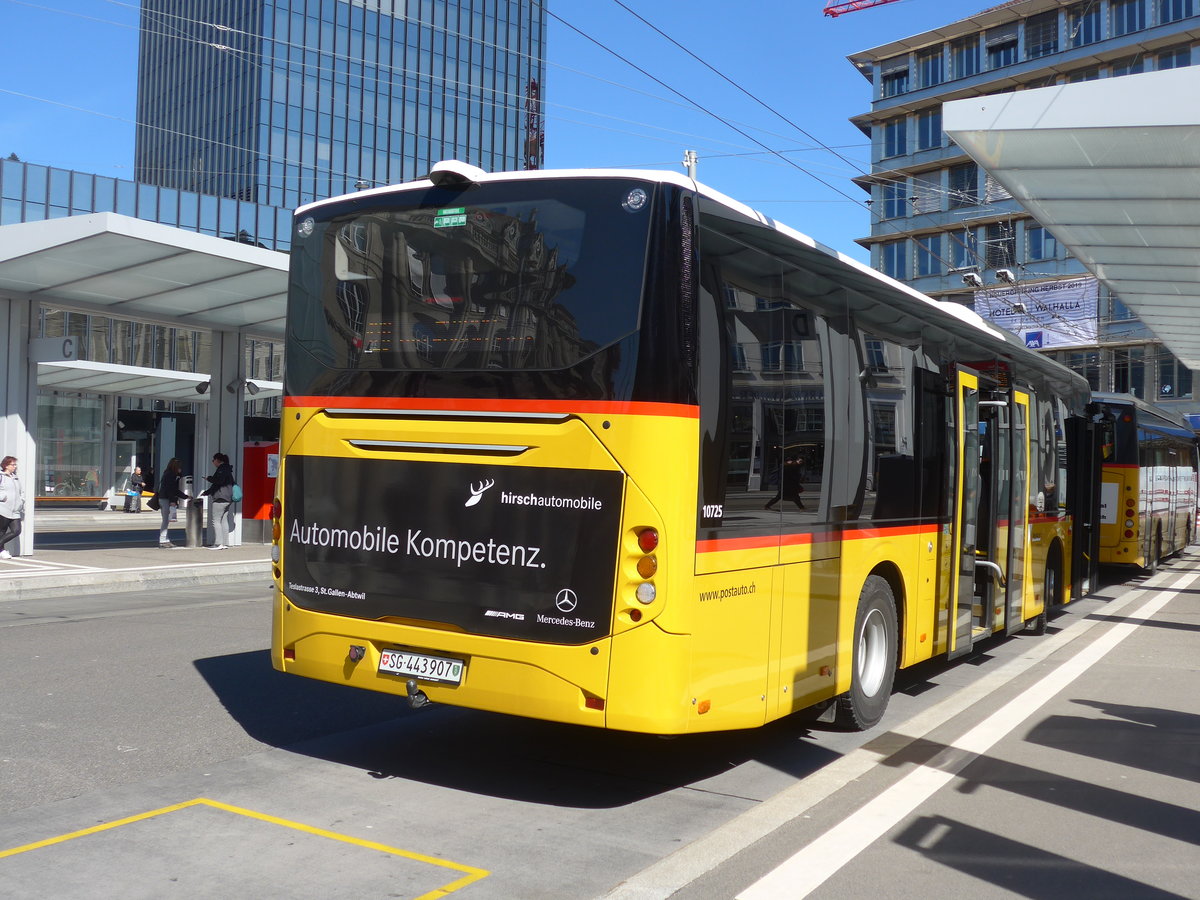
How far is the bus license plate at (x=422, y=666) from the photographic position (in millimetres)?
5750

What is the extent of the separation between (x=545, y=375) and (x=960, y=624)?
17.2ft

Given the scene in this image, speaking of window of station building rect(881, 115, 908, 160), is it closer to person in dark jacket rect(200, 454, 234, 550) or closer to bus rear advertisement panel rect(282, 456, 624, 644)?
person in dark jacket rect(200, 454, 234, 550)

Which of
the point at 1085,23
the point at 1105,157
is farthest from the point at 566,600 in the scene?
the point at 1085,23

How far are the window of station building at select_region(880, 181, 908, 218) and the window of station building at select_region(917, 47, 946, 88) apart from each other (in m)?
5.64

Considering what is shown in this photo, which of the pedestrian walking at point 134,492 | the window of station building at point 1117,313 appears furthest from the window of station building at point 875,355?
the window of station building at point 1117,313

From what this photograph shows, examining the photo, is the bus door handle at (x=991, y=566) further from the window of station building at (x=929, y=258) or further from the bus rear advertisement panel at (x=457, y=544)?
the window of station building at (x=929, y=258)

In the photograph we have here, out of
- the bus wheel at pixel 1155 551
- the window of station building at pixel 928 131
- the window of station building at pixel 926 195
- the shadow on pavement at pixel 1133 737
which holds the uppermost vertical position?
the window of station building at pixel 928 131

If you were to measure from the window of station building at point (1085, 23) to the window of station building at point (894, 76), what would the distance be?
10.1 m

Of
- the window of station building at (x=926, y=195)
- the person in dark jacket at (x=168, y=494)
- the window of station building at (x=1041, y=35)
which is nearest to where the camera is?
the person in dark jacket at (x=168, y=494)

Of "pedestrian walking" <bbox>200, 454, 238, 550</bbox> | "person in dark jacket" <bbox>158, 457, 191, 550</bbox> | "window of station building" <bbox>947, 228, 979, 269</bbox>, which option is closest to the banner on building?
"window of station building" <bbox>947, 228, 979, 269</bbox>

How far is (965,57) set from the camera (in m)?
62.9

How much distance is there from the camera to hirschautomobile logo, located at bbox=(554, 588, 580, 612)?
17.9 feet

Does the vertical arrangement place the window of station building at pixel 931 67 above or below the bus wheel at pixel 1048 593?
above

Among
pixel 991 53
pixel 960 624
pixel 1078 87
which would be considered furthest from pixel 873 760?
pixel 991 53
